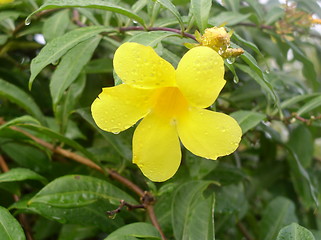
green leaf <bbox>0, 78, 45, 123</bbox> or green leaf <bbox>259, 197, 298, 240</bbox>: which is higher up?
green leaf <bbox>0, 78, 45, 123</bbox>

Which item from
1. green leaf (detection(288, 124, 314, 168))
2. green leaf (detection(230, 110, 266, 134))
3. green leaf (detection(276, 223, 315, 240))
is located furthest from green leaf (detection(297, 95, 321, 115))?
green leaf (detection(276, 223, 315, 240))

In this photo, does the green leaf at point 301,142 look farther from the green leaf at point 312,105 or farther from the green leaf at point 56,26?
the green leaf at point 56,26

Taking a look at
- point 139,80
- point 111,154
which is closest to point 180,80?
point 139,80

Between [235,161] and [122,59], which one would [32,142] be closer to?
[122,59]

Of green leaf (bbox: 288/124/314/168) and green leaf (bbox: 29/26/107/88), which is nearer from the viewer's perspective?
green leaf (bbox: 29/26/107/88)

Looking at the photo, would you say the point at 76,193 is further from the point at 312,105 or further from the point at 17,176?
the point at 312,105

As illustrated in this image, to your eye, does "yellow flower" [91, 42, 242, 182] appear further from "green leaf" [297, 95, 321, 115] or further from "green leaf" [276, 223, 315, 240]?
"green leaf" [297, 95, 321, 115]
